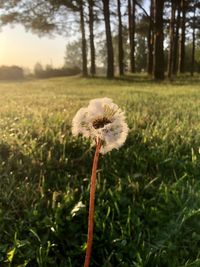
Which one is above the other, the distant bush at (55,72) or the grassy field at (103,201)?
the grassy field at (103,201)

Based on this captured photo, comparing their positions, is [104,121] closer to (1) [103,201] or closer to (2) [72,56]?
(1) [103,201]

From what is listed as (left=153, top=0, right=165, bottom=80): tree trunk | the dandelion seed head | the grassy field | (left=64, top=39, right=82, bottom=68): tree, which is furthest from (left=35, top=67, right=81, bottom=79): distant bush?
the dandelion seed head

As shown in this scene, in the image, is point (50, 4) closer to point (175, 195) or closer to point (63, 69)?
point (63, 69)

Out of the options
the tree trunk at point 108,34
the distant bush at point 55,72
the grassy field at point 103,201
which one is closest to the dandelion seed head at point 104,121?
the grassy field at point 103,201

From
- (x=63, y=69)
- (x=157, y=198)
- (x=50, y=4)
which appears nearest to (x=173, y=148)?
(x=157, y=198)

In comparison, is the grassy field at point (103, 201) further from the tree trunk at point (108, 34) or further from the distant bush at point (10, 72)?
the distant bush at point (10, 72)

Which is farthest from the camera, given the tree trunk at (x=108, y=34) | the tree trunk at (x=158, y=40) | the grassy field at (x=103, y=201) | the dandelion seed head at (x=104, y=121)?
the tree trunk at (x=108, y=34)
